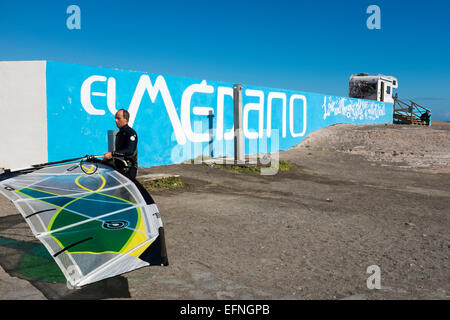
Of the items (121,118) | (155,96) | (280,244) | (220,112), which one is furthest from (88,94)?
(280,244)

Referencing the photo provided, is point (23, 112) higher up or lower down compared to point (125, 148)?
A: higher up

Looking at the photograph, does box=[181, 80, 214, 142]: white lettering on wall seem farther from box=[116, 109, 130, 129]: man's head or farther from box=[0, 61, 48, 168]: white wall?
box=[116, 109, 130, 129]: man's head

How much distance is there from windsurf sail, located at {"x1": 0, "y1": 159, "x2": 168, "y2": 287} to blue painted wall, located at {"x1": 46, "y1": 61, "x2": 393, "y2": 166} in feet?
19.5

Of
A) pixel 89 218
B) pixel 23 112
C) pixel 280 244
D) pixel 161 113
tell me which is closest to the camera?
pixel 89 218

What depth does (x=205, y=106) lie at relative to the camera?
49.9 feet

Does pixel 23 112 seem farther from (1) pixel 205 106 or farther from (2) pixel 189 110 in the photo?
(1) pixel 205 106

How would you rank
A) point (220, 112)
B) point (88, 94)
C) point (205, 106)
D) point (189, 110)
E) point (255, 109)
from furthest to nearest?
1. point (255, 109)
2. point (220, 112)
3. point (205, 106)
4. point (189, 110)
5. point (88, 94)

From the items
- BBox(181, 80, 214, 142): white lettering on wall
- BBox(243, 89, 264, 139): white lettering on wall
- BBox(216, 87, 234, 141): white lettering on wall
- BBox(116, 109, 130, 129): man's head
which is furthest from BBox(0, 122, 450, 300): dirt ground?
BBox(243, 89, 264, 139): white lettering on wall

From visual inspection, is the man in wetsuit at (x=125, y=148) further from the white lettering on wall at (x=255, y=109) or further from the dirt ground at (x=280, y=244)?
the white lettering on wall at (x=255, y=109)

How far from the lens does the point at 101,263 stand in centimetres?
361

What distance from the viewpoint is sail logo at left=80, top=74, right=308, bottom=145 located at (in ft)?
38.1

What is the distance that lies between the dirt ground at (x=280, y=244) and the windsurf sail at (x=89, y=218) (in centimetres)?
35

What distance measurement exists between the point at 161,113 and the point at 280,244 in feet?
29.3
